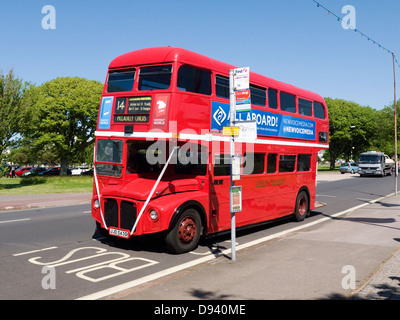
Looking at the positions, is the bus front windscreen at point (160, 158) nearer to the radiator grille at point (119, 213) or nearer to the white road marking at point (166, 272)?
the radiator grille at point (119, 213)

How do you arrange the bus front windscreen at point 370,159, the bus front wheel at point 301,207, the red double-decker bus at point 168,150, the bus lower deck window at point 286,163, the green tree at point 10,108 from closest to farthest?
the red double-decker bus at point 168,150
the bus lower deck window at point 286,163
the bus front wheel at point 301,207
the green tree at point 10,108
the bus front windscreen at point 370,159

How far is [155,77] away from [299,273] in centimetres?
503

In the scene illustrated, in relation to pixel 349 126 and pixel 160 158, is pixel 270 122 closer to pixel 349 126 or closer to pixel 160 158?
pixel 160 158

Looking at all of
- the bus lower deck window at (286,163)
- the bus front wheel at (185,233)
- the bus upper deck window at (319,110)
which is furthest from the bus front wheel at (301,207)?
the bus front wheel at (185,233)

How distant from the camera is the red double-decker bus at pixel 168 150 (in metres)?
7.79

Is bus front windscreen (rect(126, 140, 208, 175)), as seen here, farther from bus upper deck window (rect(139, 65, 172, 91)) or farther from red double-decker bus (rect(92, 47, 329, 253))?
bus upper deck window (rect(139, 65, 172, 91))

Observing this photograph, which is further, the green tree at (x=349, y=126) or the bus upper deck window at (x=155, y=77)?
the green tree at (x=349, y=126)

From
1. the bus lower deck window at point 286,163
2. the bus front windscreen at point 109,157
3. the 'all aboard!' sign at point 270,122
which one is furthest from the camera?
the bus lower deck window at point 286,163

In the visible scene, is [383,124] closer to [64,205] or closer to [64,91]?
[64,91]

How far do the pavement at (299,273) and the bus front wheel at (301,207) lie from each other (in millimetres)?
2500

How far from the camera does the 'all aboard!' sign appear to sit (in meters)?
8.77

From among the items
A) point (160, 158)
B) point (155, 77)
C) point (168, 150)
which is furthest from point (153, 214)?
point (155, 77)

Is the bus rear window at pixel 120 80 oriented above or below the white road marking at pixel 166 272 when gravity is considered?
above

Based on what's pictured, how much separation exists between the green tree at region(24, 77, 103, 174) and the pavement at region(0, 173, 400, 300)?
37954mm
